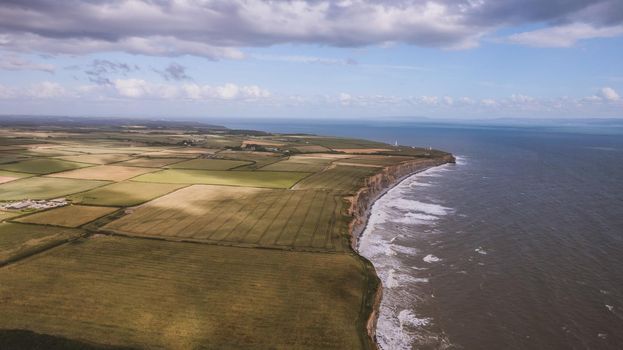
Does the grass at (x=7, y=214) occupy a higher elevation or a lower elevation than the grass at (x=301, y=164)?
lower

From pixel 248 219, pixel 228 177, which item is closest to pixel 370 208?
pixel 248 219

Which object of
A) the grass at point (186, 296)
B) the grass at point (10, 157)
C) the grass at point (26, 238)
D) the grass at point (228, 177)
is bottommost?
the grass at point (186, 296)

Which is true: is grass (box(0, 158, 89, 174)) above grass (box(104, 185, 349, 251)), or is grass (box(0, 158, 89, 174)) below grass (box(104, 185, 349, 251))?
above

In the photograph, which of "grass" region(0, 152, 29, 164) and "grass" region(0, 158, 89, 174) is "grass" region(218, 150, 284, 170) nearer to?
"grass" region(0, 158, 89, 174)

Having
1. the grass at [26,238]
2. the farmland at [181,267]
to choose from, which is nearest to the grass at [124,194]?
the farmland at [181,267]

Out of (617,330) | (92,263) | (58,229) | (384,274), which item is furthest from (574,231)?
(58,229)

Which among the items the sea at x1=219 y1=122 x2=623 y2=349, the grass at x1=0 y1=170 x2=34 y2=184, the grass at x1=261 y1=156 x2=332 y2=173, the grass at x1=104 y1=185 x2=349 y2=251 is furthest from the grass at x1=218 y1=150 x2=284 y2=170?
the grass at x1=0 y1=170 x2=34 y2=184

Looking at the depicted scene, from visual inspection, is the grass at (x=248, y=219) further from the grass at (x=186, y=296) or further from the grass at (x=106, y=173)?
the grass at (x=106, y=173)

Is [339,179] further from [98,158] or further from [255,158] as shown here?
[98,158]
